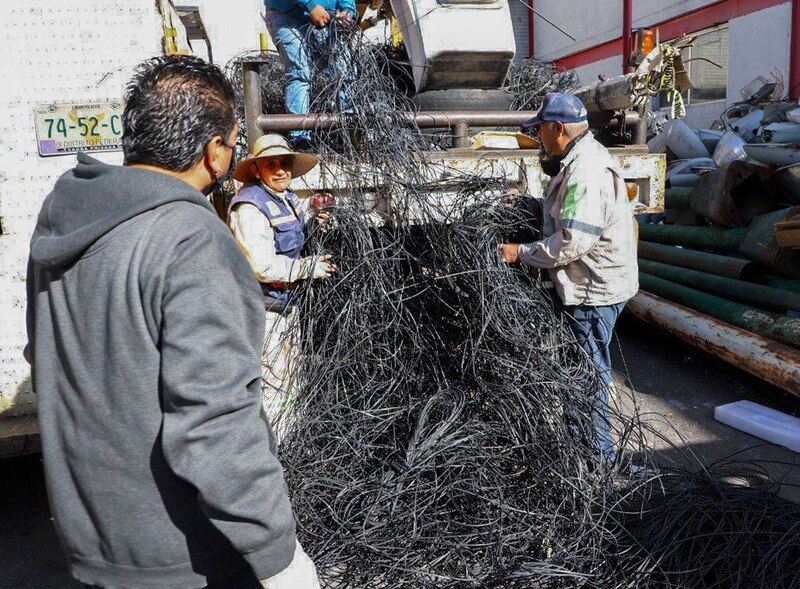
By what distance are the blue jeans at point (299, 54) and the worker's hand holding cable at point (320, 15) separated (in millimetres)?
37

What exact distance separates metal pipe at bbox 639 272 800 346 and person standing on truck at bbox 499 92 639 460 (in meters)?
1.65

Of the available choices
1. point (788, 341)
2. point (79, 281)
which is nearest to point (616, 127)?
point (788, 341)

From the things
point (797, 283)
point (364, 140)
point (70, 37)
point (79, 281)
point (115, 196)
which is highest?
point (70, 37)

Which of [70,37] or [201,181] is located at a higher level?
[70,37]

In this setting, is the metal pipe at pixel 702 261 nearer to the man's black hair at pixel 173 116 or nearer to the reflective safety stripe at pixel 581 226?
the reflective safety stripe at pixel 581 226

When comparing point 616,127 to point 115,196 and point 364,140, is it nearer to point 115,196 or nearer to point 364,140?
point 364,140

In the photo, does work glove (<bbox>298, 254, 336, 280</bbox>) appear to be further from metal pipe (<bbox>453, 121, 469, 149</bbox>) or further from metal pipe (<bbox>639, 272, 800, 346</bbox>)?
metal pipe (<bbox>639, 272, 800, 346</bbox>)

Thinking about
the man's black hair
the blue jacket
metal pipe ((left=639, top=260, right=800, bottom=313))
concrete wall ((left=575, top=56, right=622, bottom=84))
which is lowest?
metal pipe ((left=639, top=260, right=800, bottom=313))

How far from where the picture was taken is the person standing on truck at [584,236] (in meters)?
3.10

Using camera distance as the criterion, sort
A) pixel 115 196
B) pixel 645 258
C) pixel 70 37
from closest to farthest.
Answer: pixel 115 196, pixel 70 37, pixel 645 258

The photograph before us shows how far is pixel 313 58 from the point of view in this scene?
3.78m

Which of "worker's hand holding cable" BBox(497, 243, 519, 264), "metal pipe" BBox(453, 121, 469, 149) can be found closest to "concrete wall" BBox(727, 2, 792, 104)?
"metal pipe" BBox(453, 121, 469, 149)

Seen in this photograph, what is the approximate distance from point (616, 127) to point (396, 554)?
297 cm

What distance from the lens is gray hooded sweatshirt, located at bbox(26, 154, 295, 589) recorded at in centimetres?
120
